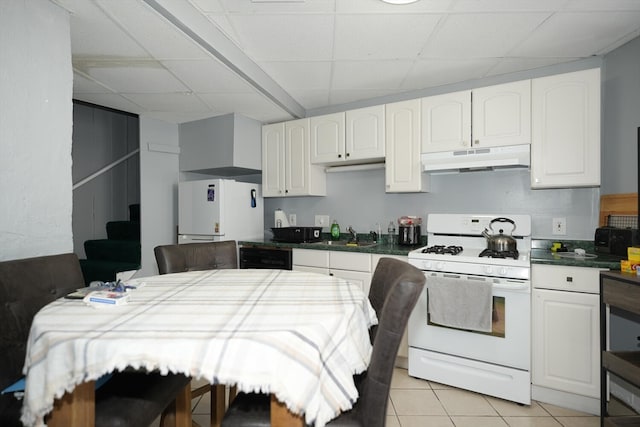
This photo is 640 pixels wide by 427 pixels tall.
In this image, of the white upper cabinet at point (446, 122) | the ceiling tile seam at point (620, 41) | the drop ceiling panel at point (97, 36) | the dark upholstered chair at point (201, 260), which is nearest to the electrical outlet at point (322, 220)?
the white upper cabinet at point (446, 122)

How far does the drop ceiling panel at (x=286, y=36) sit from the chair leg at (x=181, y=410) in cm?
203

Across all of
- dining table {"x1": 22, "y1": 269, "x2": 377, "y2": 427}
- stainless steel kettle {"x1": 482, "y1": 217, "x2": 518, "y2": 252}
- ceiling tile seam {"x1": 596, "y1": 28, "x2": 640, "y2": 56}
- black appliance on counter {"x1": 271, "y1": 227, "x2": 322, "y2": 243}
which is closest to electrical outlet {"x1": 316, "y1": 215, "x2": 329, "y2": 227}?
black appliance on counter {"x1": 271, "y1": 227, "x2": 322, "y2": 243}

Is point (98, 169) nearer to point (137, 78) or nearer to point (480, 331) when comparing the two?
point (137, 78)

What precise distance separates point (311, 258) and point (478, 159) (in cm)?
162

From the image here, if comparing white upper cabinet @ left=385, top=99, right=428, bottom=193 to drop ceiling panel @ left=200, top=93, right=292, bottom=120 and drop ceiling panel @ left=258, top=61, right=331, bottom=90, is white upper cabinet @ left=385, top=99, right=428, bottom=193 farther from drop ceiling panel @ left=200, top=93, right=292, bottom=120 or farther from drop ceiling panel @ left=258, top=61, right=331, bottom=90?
drop ceiling panel @ left=200, top=93, right=292, bottom=120

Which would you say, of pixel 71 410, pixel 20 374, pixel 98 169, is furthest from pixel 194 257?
pixel 98 169

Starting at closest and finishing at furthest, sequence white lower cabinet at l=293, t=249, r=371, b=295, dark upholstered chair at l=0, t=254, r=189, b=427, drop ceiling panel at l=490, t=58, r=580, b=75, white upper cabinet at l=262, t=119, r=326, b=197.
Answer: dark upholstered chair at l=0, t=254, r=189, b=427
drop ceiling panel at l=490, t=58, r=580, b=75
white lower cabinet at l=293, t=249, r=371, b=295
white upper cabinet at l=262, t=119, r=326, b=197

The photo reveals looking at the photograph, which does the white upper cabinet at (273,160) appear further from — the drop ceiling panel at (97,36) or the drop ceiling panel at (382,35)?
the drop ceiling panel at (97,36)

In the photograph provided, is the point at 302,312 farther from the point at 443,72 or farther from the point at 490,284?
the point at 443,72

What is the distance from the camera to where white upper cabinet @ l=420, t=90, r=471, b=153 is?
2.52 metres

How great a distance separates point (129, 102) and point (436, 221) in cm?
312

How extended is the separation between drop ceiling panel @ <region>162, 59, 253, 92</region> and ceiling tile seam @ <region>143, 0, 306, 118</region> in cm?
6

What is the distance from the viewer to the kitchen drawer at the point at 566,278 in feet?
6.15

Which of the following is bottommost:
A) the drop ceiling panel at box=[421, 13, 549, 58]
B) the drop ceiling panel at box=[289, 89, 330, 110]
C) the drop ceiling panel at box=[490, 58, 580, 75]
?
the drop ceiling panel at box=[421, 13, 549, 58]
